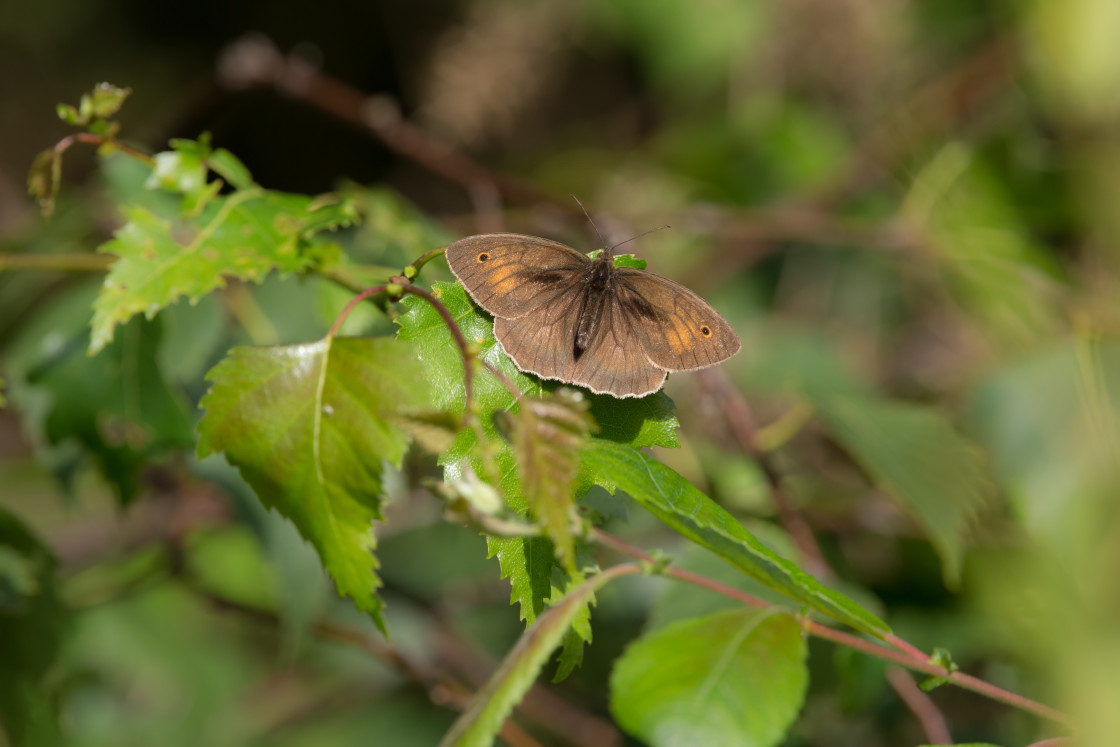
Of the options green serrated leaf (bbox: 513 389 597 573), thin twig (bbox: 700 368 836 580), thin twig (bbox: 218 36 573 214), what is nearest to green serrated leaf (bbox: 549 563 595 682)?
green serrated leaf (bbox: 513 389 597 573)

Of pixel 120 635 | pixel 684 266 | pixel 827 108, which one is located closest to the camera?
pixel 120 635

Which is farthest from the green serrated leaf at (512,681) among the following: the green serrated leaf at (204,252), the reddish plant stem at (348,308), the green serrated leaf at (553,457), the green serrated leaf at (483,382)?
the green serrated leaf at (204,252)

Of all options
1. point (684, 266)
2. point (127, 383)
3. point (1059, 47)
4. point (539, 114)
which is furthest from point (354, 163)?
point (1059, 47)

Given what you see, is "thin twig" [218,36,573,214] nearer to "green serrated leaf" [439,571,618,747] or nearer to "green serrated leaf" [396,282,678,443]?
"green serrated leaf" [396,282,678,443]

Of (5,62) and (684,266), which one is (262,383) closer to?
(684,266)

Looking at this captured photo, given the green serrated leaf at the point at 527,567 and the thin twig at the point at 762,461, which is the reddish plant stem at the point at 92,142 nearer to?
the green serrated leaf at the point at 527,567

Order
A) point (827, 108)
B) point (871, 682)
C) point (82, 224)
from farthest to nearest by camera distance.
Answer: point (827, 108)
point (82, 224)
point (871, 682)
